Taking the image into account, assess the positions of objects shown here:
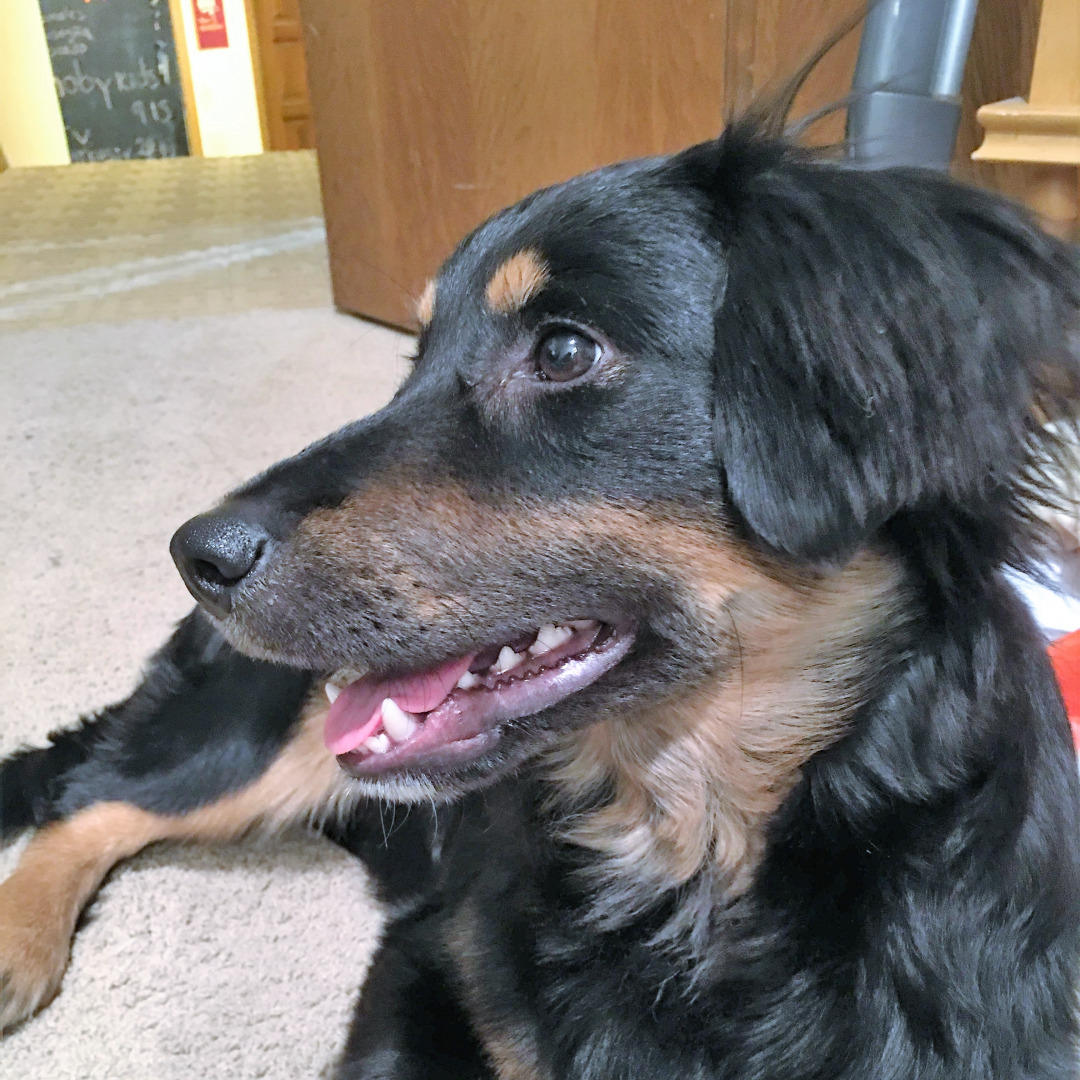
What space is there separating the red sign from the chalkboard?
0.73 feet

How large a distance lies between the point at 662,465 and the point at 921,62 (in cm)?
109

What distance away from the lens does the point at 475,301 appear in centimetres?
106

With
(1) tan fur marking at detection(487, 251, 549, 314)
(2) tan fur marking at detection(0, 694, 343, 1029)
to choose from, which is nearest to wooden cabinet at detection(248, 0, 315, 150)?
(2) tan fur marking at detection(0, 694, 343, 1029)

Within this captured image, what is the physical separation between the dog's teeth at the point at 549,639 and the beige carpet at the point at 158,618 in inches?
25.0

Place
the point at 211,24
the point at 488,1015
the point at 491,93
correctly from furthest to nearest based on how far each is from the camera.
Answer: the point at 211,24, the point at 491,93, the point at 488,1015

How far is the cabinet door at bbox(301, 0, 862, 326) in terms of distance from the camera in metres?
2.36

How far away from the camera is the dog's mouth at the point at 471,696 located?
959 millimetres

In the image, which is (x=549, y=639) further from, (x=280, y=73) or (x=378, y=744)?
(x=280, y=73)

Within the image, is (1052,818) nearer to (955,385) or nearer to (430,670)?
(955,385)

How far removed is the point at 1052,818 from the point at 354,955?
895 millimetres

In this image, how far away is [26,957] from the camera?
1.31m

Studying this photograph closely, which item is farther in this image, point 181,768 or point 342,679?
point 181,768

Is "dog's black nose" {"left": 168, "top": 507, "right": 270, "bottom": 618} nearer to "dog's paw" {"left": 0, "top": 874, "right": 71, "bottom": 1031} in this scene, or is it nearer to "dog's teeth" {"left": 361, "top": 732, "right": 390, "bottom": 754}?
"dog's teeth" {"left": 361, "top": 732, "right": 390, "bottom": 754}

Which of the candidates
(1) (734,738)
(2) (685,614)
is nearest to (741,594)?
(2) (685,614)
